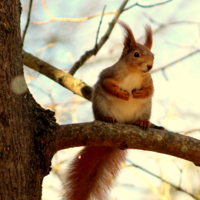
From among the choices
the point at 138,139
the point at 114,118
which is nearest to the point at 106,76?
the point at 114,118

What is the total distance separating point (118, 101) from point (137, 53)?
1.31 ft

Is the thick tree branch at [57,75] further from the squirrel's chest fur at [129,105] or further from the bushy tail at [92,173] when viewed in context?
the bushy tail at [92,173]

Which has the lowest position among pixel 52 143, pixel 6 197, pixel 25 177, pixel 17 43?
pixel 6 197

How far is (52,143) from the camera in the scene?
1.68m

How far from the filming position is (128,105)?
260cm

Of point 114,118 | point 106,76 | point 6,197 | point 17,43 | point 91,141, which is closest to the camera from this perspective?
point 6,197

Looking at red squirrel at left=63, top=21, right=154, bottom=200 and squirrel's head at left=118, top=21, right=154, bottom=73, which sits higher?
squirrel's head at left=118, top=21, right=154, bottom=73

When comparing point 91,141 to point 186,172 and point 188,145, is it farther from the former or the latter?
point 186,172

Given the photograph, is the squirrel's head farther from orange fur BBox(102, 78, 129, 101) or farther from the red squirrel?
orange fur BBox(102, 78, 129, 101)

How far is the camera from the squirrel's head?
2539 mm

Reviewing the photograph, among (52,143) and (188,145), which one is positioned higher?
(188,145)

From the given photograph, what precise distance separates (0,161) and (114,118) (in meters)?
1.21

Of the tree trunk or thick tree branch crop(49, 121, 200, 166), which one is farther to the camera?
thick tree branch crop(49, 121, 200, 166)

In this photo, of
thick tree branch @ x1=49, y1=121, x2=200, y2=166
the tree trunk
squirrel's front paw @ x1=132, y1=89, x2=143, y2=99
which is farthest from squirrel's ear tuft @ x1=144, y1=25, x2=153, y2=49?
the tree trunk
